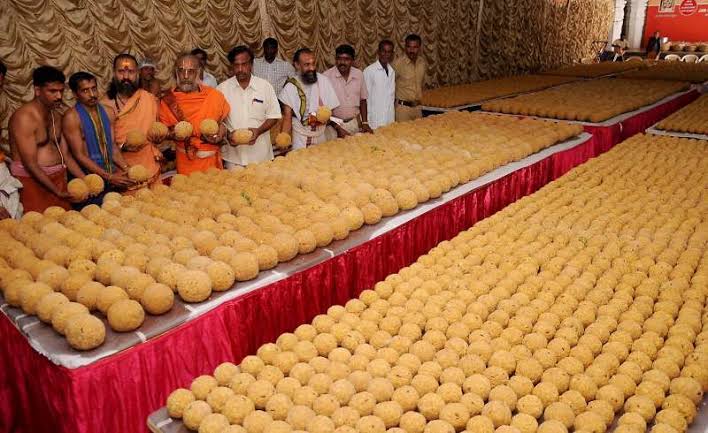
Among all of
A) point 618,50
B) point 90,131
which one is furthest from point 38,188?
point 618,50

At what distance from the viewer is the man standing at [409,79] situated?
6.93 meters

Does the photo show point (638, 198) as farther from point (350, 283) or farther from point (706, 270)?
point (350, 283)

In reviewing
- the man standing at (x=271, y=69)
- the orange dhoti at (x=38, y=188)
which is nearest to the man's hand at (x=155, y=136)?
the orange dhoti at (x=38, y=188)

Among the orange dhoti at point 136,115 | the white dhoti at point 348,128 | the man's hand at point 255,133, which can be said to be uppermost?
the orange dhoti at point 136,115

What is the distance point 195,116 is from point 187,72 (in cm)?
35

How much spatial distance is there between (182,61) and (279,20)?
3923 millimetres

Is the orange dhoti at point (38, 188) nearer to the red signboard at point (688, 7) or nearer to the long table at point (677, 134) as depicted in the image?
the long table at point (677, 134)

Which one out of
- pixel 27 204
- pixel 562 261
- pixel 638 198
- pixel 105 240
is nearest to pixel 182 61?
pixel 27 204

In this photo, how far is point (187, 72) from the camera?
4.26 m

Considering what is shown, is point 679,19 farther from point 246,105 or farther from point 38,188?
point 38,188

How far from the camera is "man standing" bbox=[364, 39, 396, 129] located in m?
6.64

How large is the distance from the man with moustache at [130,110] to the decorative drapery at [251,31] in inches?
65.0

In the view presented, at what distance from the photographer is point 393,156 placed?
4512mm

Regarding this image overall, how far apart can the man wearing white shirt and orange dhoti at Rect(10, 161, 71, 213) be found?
1.37 m
